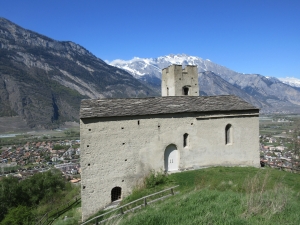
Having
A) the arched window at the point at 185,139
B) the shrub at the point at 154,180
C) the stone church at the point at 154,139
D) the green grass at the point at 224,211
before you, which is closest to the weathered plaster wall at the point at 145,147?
the stone church at the point at 154,139

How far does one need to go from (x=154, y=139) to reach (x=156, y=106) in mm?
2765

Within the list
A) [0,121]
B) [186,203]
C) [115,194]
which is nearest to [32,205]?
[115,194]

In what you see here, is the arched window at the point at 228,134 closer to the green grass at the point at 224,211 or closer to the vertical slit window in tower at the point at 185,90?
the vertical slit window in tower at the point at 185,90

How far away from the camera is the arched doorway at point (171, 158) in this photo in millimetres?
19953

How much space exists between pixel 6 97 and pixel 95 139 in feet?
567

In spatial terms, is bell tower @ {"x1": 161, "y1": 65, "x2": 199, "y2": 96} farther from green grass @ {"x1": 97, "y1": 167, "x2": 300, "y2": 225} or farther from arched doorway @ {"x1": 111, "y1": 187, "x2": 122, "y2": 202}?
green grass @ {"x1": 97, "y1": 167, "x2": 300, "y2": 225}

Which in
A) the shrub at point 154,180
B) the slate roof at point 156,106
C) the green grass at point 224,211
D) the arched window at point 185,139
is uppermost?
the slate roof at point 156,106

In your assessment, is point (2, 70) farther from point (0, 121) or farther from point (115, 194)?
point (115, 194)

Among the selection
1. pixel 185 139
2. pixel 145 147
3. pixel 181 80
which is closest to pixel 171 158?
pixel 185 139

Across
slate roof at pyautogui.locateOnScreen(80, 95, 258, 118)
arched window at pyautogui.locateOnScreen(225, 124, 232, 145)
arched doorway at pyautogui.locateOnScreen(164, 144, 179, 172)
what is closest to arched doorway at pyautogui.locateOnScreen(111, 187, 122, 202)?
arched doorway at pyautogui.locateOnScreen(164, 144, 179, 172)

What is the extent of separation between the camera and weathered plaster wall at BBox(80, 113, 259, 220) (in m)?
17.6

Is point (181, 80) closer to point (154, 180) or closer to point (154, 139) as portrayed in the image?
point (154, 139)

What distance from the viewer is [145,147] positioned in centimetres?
1900

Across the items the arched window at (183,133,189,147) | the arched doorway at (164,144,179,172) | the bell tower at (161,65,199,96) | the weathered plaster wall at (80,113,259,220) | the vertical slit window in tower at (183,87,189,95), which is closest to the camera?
the weathered plaster wall at (80,113,259,220)
